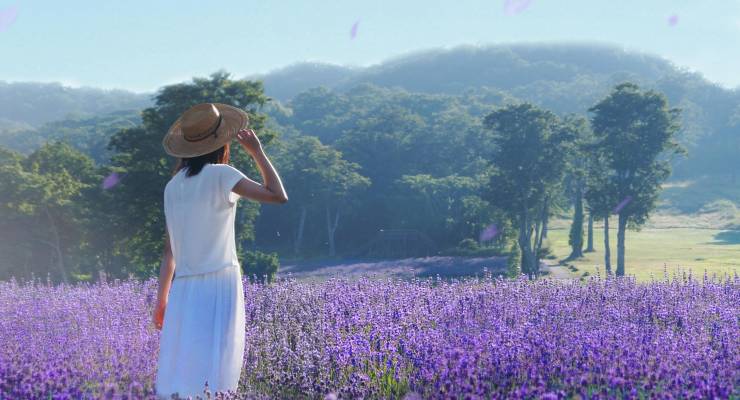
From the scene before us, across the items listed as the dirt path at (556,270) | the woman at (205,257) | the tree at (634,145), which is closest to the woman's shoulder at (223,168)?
the woman at (205,257)

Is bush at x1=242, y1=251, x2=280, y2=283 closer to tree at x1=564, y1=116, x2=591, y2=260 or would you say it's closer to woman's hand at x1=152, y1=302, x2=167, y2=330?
tree at x1=564, y1=116, x2=591, y2=260

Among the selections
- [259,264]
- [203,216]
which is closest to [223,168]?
[203,216]

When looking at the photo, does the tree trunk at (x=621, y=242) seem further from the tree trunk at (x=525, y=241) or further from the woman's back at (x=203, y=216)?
the woman's back at (x=203, y=216)

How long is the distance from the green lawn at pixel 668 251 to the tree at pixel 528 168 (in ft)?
11.7

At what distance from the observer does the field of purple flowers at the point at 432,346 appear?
16.6ft

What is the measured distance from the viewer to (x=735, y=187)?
8250 cm

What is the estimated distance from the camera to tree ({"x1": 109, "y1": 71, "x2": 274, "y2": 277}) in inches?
860

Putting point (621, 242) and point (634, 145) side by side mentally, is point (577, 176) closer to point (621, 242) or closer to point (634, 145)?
Answer: point (634, 145)

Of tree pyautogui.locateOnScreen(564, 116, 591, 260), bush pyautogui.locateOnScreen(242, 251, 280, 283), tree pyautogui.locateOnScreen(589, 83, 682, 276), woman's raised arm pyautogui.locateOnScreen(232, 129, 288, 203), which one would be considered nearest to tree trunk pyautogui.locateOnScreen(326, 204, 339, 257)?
bush pyautogui.locateOnScreen(242, 251, 280, 283)

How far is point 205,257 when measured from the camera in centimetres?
431

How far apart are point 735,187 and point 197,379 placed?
9167cm

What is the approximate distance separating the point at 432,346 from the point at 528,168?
2796cm

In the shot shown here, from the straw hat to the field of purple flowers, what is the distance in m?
1.83

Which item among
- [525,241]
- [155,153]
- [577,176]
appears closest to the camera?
[155,153]
